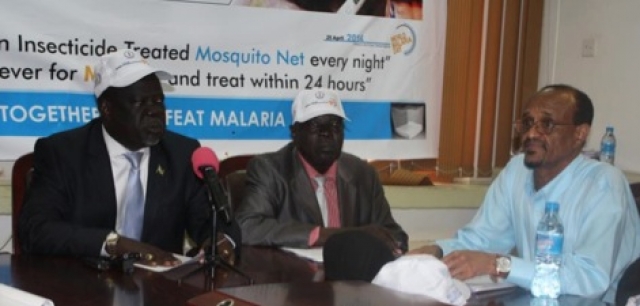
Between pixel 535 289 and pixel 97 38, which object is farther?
pixel 97 38

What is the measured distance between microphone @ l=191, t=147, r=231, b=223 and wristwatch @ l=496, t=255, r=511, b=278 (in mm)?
754

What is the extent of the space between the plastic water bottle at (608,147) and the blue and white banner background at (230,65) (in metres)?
0.94

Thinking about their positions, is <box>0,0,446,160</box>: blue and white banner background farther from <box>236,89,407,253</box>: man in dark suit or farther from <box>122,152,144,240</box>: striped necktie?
<box>122,152,144,240</box>: striped necktie

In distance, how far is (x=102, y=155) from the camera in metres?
2.64

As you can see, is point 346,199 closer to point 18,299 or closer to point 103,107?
point 103,107

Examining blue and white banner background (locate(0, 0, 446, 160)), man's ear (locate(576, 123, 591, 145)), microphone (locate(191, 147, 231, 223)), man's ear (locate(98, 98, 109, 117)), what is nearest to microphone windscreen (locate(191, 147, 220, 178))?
microphone (locate(191, 147, 231, 223))

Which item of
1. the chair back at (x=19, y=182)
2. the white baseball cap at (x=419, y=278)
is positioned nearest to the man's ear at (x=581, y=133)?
the white baseball cap at (x=419, y=278)

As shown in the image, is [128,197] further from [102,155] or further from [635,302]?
[635,302]

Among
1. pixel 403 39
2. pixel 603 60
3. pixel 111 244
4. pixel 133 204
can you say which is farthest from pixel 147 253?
pixel 603 60

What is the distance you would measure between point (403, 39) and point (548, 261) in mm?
2405

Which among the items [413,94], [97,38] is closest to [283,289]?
[97,38]

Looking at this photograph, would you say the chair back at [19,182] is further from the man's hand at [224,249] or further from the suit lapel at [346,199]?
the suit lapel at [346,199]

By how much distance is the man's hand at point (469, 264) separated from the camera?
6.88ft

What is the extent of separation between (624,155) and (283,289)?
3.36m
